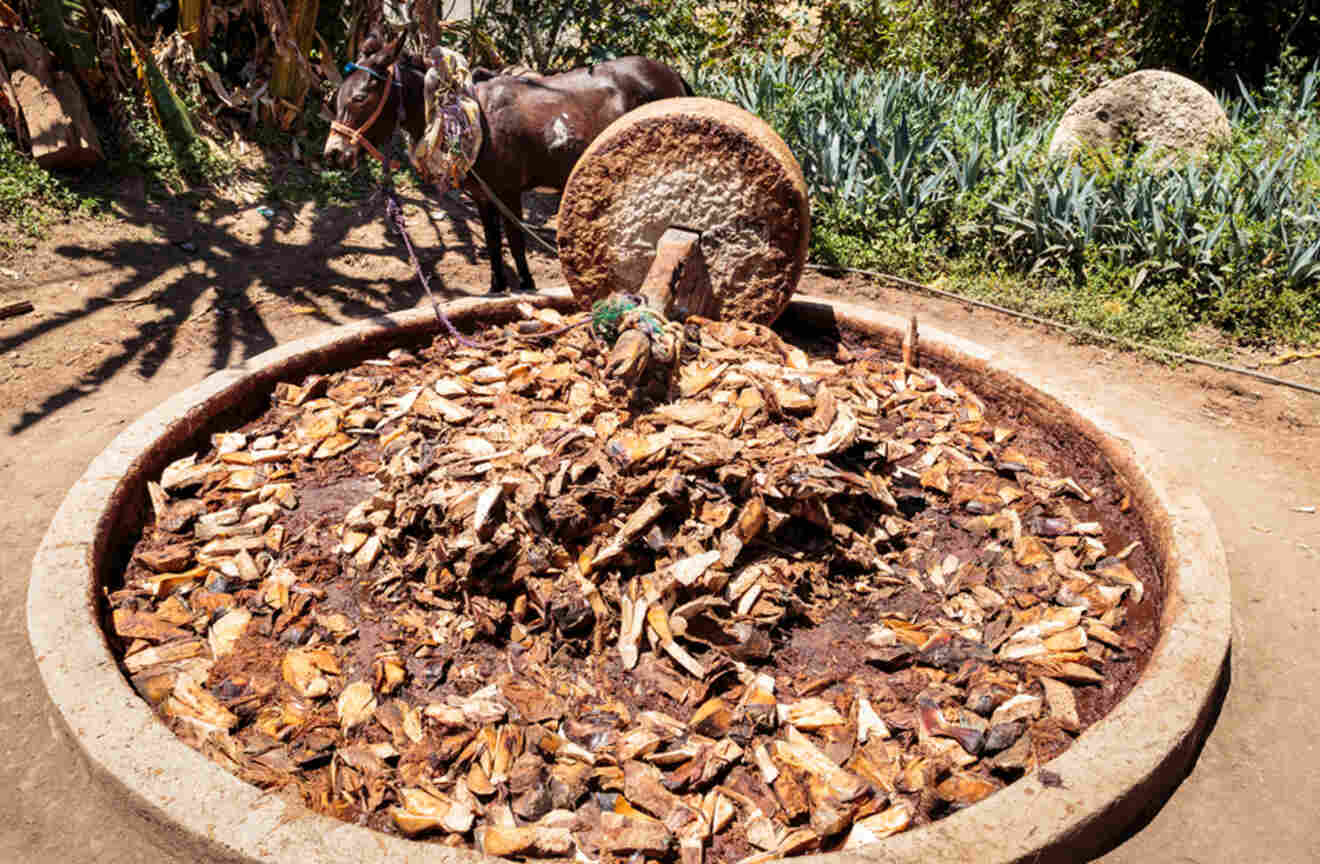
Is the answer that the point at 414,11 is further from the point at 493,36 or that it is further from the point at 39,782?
the point at 39,782

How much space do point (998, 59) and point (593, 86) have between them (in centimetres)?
493

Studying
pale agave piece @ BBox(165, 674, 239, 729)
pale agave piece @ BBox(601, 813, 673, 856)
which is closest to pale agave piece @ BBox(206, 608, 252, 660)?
pale agave piece @ BBox(165, 674, 239, 729)

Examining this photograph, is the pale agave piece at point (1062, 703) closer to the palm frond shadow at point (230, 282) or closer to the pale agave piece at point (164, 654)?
the pale agave piece at point (164, 654)

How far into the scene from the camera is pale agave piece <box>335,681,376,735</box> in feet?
7.82

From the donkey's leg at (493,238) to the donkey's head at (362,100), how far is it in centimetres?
70

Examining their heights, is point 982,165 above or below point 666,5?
below

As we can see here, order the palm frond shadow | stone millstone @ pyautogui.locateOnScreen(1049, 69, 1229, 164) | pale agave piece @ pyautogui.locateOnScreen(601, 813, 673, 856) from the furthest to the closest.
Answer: stone millstone @ pyautogui.locateOnScreen(1049, 69, 1229, 164) → the palm frond shadow → pale agave piece @ pyautogui.locateOnScreen(601, 813, 673, 856)

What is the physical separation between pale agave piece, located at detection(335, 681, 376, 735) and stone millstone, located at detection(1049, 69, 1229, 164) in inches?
231

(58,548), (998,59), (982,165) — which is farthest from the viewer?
(998,59)

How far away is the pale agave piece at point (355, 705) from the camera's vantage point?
7.82 ft

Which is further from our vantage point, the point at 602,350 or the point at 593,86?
the point at 593,86

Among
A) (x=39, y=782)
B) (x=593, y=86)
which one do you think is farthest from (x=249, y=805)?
(x=593, y=86)

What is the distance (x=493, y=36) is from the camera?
8.48 meters

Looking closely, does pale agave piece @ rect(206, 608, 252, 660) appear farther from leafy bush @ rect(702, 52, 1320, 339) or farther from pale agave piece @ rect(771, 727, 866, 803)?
leafy bush @ rect(702, 52, 1320, 339)
